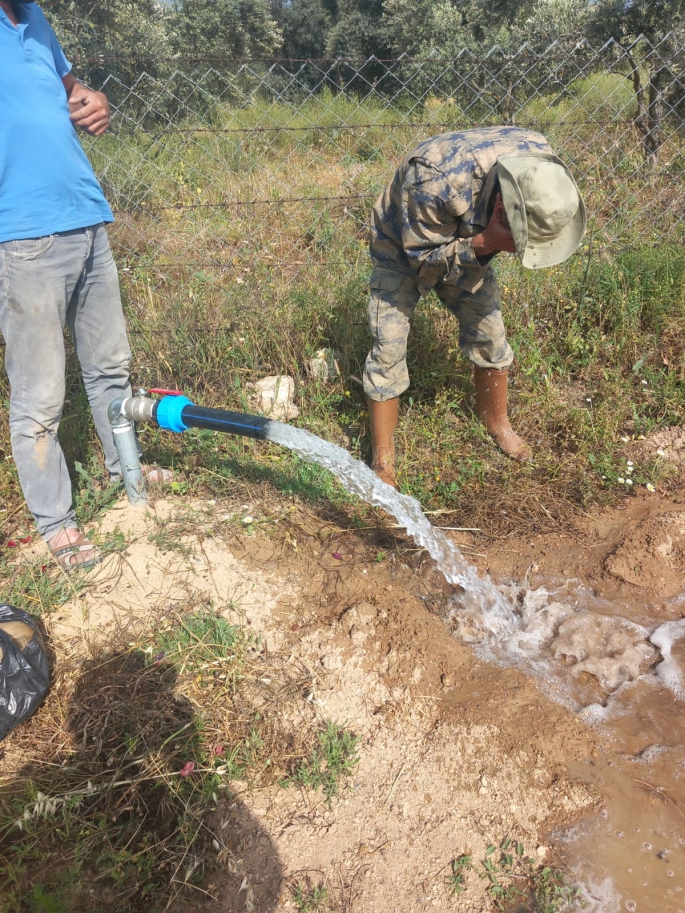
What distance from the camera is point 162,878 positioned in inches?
65.9

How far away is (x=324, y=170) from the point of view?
15.8ft

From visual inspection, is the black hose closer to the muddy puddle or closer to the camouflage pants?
the camouflage pants

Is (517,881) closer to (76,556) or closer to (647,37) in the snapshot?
(76,556)

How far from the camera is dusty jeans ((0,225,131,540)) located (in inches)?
82.8

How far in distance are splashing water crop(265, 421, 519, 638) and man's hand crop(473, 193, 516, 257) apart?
2.94ft

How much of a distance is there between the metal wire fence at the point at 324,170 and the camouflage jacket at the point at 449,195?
1450mm

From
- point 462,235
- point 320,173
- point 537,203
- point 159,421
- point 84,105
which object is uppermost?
point 537,203

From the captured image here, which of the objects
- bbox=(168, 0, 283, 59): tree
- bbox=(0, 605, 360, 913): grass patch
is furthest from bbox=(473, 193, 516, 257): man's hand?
bbox=(168, 0, 283, 59): tree

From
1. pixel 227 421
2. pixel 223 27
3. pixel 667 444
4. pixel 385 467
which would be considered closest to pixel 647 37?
pixel 667 444

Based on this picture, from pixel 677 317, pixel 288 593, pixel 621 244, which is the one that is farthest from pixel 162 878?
pixel 621 244

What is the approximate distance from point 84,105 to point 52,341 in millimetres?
877

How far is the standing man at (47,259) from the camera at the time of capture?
79.4 inches

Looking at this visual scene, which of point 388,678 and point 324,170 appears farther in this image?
point 324,170

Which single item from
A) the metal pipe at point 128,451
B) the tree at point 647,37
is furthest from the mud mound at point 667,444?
the tree at point 647,37
